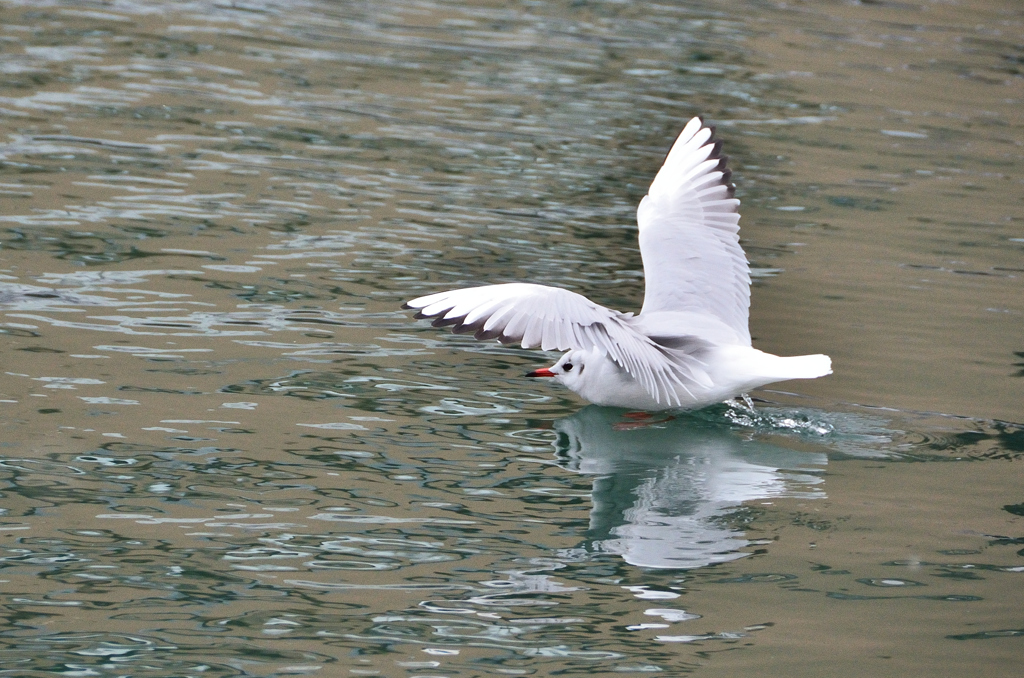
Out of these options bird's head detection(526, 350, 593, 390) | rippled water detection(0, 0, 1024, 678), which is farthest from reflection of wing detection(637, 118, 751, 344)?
rippled water detection(0, 0, 1024, 678)

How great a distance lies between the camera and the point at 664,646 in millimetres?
4520

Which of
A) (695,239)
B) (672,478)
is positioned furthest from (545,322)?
(695,239)

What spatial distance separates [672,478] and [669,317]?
3.73 ft

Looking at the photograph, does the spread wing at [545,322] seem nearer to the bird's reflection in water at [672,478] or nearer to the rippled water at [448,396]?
the bird's reflection in water at [672,478]

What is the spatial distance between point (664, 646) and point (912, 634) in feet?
2.91

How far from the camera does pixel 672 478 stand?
618 centimetres

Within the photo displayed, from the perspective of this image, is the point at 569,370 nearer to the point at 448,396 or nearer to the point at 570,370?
the point at 570,370

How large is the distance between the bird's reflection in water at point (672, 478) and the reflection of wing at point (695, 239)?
0.68 meters

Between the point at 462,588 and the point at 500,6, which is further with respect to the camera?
the point at 500,6

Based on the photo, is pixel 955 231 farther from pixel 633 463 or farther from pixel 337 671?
pixel 337 671

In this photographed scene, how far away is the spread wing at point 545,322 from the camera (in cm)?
575

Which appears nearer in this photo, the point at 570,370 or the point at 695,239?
the point at 570,370

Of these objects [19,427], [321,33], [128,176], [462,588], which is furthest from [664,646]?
[321,33]

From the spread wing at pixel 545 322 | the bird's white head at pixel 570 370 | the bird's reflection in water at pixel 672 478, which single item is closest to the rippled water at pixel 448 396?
the bird's reflection in water at pixel 672 478
